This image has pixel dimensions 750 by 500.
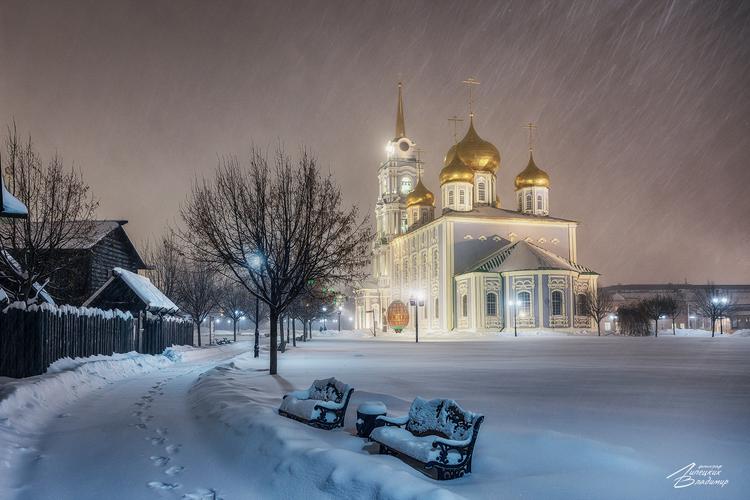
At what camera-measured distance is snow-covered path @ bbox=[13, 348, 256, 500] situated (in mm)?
6859

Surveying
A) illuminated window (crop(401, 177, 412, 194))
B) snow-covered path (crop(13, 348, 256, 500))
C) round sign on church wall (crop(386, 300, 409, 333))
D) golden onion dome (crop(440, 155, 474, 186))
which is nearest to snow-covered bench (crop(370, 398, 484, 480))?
snow-covered path (crop(13, 348, 256, 500))

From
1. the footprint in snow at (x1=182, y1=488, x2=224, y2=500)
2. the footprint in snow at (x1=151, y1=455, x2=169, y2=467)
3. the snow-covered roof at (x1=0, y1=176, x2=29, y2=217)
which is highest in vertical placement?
the snow-covered roof at (x1=0, y1=176, x2=29, y2=217)

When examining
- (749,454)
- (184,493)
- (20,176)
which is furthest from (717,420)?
(20,176)

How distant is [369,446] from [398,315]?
2457 inches

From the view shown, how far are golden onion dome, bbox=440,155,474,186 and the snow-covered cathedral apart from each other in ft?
0.36

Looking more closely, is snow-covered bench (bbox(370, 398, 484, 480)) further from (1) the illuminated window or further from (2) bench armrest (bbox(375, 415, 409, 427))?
(1) the illuminated window

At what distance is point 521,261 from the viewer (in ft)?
193

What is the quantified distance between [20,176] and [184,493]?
64.0ft

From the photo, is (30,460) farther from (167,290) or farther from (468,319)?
(468,319)

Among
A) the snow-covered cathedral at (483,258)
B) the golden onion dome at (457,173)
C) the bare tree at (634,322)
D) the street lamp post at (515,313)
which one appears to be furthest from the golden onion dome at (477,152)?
the bare tree at (634,322)

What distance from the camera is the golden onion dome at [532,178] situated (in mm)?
73312

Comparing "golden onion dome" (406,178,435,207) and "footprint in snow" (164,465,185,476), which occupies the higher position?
"golden onion dome" (406,178,435,207)

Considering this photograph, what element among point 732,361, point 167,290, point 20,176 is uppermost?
point 20,176

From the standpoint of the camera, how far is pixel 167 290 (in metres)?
46.0
